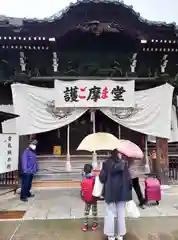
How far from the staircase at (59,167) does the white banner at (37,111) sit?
2.72 metres

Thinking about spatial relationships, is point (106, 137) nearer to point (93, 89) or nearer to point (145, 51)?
point (93, 89)

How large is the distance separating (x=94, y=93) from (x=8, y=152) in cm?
364

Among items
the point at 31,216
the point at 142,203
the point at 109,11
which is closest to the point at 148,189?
the point at 142,203

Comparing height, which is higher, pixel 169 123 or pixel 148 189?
pixel 169 123

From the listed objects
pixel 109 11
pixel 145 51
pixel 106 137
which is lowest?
pixel 106 137

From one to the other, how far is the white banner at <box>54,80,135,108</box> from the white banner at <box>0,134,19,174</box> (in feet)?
6.52

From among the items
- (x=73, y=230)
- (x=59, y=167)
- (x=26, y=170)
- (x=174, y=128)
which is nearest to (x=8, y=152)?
(x=26, y=170)

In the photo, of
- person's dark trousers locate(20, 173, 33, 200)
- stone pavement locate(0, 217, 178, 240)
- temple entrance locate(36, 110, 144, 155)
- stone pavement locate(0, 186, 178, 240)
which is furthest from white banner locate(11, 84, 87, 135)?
stone pavement locate(0, 217, 178, 240)

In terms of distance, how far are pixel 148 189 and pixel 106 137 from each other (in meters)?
2.82

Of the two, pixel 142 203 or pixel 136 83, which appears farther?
pixel 136 83

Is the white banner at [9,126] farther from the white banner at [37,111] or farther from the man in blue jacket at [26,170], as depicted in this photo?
the man in blue jacket at [26,170]

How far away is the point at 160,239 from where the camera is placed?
4.94m

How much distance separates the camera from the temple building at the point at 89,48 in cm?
954

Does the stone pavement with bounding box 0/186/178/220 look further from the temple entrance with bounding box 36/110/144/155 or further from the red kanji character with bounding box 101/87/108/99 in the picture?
the temple entrance with bounding box 36/110/144/155
